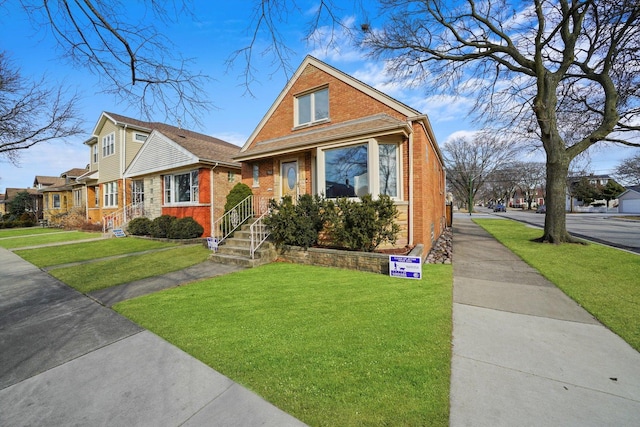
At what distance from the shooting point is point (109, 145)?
67.4ft

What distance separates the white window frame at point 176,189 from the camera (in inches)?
545

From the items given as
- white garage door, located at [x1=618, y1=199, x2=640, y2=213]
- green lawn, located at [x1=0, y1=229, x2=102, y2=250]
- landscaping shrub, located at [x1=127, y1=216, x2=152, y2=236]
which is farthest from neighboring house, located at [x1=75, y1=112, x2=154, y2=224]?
white garage door, located at [x1=618, y1=199, x2=640, y2=213]

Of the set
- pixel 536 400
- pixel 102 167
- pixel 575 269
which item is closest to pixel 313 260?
pixel 536 400

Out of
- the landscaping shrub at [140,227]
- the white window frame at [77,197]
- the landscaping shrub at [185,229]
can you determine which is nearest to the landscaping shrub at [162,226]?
the landscaping shrub at [185,229]

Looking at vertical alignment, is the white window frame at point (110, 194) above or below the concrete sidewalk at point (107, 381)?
above

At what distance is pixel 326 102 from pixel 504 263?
8.22 meters

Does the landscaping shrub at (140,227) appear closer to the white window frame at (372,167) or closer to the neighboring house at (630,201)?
the white window frame at (372,167)

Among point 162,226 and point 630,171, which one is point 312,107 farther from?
point 630,171

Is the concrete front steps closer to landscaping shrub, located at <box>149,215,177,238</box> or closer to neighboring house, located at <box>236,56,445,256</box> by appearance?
neighboring house, located at <box>236,56,445,256</box>

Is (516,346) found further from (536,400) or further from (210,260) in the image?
(210,260)

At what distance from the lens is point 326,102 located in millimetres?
10445

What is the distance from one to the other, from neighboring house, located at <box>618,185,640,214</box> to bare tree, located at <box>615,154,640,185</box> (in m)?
3.14

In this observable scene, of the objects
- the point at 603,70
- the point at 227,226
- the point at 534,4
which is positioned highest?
the point at 534,4

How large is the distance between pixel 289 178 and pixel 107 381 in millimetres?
8822
